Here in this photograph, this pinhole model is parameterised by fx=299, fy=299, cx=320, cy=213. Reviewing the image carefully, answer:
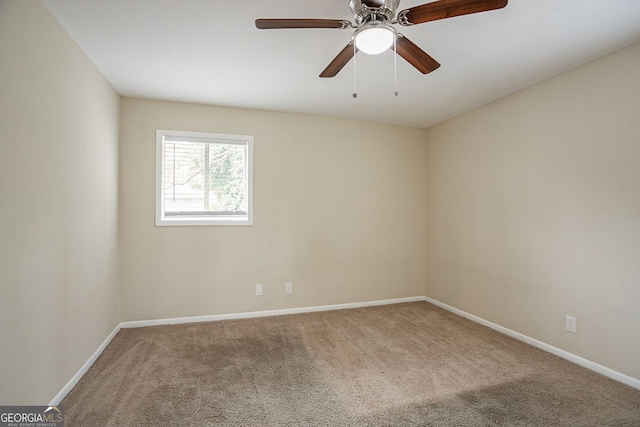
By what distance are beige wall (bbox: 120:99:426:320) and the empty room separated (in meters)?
0.03

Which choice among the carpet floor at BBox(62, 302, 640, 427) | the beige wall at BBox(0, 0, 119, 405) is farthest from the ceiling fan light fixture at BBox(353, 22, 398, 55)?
the carpet floor at BBox(62, 302, 640, 427)

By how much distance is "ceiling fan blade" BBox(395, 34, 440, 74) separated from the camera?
5.39 feet

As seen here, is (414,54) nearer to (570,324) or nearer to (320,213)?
(320,213)

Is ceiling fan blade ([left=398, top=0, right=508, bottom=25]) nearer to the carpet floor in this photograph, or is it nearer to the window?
the carpet floor

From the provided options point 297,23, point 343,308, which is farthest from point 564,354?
point 297,23

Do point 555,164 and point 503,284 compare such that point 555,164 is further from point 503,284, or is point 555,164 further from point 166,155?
point 166,155

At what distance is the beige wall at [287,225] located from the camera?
3.25m

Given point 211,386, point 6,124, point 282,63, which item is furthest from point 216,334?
point 282,63

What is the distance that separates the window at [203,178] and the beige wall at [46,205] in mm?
707

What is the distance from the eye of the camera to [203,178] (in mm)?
3502

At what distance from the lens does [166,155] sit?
11.0ft

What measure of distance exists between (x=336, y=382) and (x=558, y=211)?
2.37 metres

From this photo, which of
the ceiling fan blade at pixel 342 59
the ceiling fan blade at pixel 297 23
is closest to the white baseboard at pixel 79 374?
the ceiling fan blade at pixel 297 23

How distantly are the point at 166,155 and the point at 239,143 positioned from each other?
0.81m
